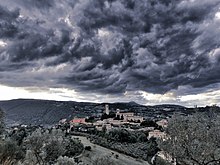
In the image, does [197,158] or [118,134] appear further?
[118,134]

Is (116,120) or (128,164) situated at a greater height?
(116,120)

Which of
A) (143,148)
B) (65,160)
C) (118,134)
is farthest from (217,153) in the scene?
(118,134)

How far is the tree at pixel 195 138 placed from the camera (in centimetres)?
2075

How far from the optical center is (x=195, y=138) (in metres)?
21.1

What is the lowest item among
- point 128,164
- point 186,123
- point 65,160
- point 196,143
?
point 128,164

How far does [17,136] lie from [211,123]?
5600 centimetres

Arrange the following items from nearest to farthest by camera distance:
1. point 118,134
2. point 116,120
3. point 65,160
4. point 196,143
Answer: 1. point 196,143
2. point 65,160
3. point 118,134
4. point 116,120

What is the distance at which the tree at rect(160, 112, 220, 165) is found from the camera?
2075 cm

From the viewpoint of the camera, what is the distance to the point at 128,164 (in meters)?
67.2

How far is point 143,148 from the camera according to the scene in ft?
298

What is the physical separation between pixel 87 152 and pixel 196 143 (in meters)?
52.3

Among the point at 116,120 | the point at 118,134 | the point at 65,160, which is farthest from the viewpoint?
the point at 116,120

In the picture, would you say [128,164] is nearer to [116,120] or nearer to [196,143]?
[196,143]

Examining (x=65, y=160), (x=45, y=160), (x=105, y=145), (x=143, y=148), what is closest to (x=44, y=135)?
(x=45, y=160)
